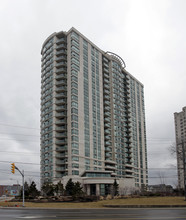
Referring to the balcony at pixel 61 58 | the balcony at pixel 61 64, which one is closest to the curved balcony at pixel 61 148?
the balcony at pixel 61 64

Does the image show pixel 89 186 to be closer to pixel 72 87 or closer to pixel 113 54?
pixel 72 87

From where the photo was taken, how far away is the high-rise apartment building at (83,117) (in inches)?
3913

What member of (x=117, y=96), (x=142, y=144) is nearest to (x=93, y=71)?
(x=117, y=96)

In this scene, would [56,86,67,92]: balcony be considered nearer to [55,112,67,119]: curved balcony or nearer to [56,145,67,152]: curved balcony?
[55,112,67,119]: curved balcony

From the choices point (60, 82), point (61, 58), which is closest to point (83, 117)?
point (60, 82)

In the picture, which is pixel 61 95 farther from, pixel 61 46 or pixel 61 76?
pixel 61 46

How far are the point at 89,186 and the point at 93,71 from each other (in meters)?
48.2

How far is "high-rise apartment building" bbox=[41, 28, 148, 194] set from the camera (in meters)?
99.4

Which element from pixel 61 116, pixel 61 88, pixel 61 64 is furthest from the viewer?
pixel 61 64

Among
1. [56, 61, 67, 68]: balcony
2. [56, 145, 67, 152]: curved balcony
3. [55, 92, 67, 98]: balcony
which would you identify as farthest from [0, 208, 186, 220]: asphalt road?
[56, 61, 67, 68]: balcony

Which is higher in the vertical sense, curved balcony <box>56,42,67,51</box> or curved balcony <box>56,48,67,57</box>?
curved balcony <box>56,42,67,51</box>

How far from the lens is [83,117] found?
10562 cm

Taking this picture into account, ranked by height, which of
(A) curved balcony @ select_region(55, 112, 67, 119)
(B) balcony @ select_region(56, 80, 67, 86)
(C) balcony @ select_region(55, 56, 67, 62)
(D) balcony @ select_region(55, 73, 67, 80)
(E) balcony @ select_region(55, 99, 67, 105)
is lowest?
(A) curved balcony @ select_region(55, 112, 67, 119)

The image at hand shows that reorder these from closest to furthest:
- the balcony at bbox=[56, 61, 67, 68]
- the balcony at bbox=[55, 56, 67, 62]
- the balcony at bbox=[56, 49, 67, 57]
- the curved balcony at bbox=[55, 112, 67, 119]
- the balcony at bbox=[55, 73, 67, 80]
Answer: the curved balcony at bbox=[55, 112, 67, 119], the balcony at bbox=[55, 73, 67, 80], the balcony at bbox=[56, 61, 67, 68], the balcony at bbox=[55, 56, 67, 62], the balcony at bbox=[56, 49, 67, 57]
